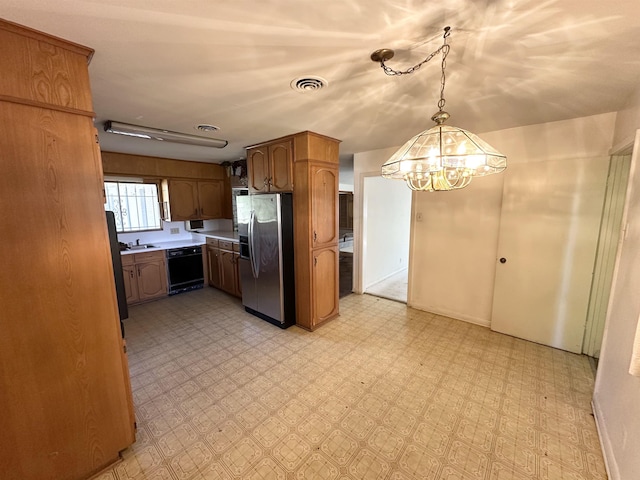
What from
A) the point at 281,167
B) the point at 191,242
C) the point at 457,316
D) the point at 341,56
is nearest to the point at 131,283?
the point at 191,242

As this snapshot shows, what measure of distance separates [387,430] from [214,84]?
8.69 feet

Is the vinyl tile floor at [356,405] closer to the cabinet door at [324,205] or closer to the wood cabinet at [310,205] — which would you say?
the wood cabinet at [310,205]

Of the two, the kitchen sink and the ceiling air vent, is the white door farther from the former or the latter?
the kitchen sink

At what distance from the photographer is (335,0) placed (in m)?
1.03

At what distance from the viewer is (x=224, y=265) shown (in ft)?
14.3

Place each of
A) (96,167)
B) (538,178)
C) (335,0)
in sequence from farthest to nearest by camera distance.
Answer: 1. (538,178)
2. (96,167)
3. (335,0)

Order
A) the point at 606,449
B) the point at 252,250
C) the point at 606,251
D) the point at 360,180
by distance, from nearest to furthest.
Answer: the point at 606,449 < the point at 606,251 < the point at 252,250 < the point at 360,180

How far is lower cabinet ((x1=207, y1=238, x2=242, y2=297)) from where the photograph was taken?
414 cm

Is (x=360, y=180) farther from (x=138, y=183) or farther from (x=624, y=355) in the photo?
(x=138, y=183)

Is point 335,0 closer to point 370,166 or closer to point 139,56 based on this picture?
point 139,56

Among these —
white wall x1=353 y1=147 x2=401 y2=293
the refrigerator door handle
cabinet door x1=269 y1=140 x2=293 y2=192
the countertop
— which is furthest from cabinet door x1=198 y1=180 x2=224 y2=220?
white wall x1=353 y1=147 x2=401 y2=293

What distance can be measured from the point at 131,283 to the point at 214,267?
1211 millimetres

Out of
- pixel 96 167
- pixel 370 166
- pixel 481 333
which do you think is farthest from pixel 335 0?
pixel 481 333

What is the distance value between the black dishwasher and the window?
0.80 metres
